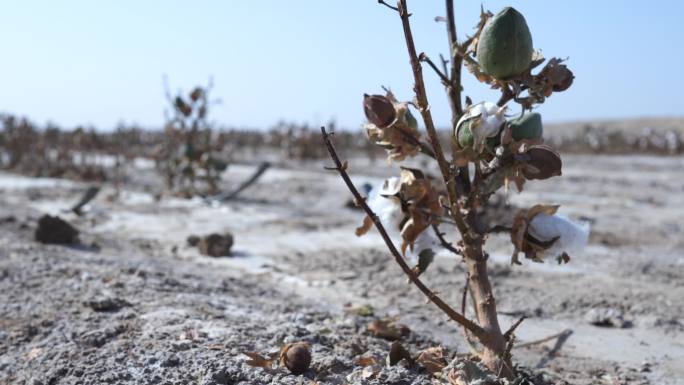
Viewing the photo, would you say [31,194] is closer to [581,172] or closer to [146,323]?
[146,323]

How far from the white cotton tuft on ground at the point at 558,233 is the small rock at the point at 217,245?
288cm

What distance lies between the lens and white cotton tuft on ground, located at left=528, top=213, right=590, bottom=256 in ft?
4.82

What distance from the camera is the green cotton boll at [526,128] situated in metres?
1.47

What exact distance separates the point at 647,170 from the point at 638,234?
8514mm

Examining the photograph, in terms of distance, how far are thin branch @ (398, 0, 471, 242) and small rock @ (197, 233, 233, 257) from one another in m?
2.80

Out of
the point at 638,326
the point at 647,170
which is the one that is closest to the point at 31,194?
the point at 638,326

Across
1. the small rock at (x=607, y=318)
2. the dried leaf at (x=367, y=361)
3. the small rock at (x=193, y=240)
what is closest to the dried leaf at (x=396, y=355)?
the dried leaf at (x=367, y=361)

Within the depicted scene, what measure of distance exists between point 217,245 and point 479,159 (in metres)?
2.92

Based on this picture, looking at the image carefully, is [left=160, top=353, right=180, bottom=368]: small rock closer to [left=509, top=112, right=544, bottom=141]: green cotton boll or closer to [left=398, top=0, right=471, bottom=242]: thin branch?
[left=398, top=0, right=471, bottom=242]: thin branch

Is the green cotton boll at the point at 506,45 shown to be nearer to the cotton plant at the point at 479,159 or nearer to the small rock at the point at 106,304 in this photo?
the cotton plant at the point at 479,159

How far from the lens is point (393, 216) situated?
1547 mm

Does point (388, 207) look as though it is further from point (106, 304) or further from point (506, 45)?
point (106, 304)

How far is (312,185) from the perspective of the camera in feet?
29.8

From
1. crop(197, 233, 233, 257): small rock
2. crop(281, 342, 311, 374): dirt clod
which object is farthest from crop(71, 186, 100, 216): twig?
crop(281, 342, 311, 374): dirt clod
